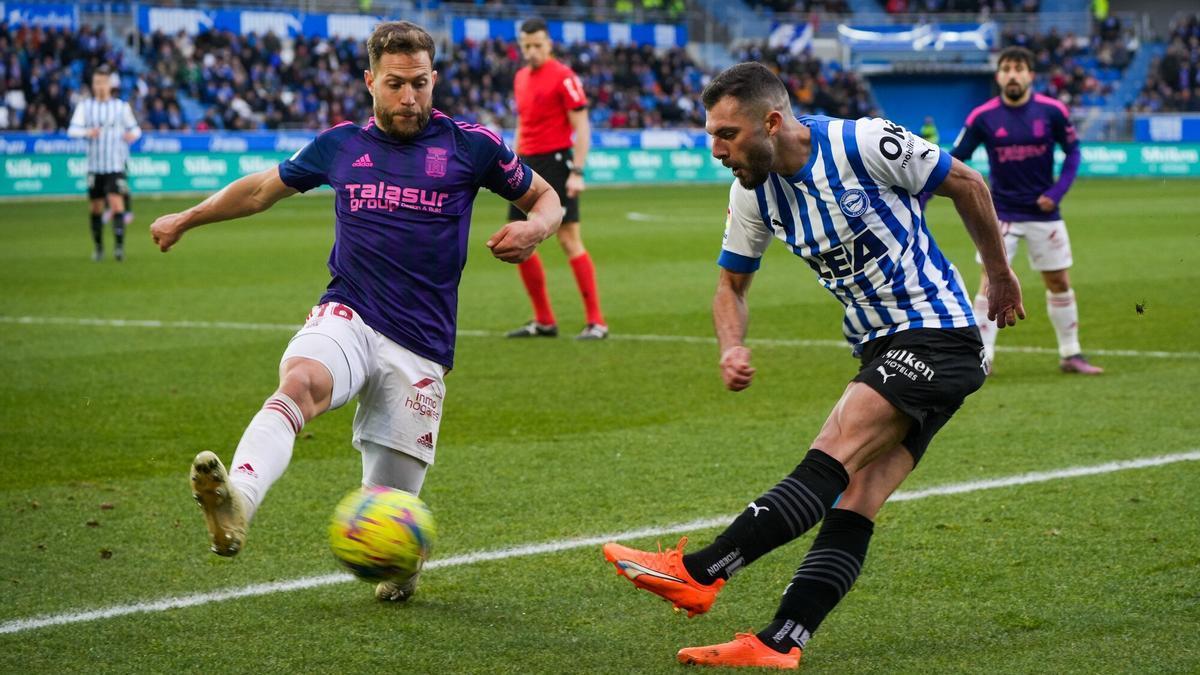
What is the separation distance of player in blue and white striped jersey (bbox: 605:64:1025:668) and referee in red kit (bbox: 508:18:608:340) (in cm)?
721

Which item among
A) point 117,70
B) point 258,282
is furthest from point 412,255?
point 117,70

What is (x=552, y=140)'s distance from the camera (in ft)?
38.2

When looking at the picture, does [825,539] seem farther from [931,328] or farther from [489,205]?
[489,205]

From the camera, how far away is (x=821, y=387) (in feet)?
30.0

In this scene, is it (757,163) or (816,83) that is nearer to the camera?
(757,163)

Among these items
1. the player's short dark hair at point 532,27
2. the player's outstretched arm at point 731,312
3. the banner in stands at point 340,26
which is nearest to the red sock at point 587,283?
the player's short dark hair at point 532,27

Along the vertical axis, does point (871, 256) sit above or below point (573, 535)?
above

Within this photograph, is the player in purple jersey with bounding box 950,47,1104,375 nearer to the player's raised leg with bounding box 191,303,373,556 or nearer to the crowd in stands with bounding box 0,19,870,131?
the player's raised leg with bounding box 191,303,373,556

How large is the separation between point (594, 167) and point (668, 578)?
32173mm

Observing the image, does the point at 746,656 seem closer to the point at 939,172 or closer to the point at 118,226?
the point at 939,172

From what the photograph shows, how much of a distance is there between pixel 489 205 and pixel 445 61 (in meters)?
12.5

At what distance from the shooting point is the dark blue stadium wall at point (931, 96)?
180 ft

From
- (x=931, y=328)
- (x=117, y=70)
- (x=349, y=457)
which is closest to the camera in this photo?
(x=931, y=328)

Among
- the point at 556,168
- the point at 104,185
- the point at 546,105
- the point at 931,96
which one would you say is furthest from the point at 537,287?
the point at 931,96
